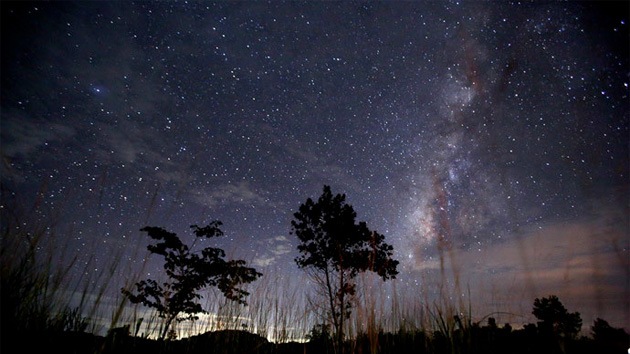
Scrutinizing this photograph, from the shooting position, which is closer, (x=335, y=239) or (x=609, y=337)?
(x=609, y=337)

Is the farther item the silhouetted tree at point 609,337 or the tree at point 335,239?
the tree at point 335,239

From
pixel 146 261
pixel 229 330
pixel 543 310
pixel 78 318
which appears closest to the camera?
pixel 78 318

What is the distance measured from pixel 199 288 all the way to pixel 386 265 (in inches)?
266

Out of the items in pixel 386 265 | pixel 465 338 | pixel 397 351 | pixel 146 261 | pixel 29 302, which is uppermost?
pixel 386 265

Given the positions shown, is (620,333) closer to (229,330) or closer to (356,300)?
(356,300)

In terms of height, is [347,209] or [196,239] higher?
[347,209]

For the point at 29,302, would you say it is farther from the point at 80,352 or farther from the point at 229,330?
the point at 229,330

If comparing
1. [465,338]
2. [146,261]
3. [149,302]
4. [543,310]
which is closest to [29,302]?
[146,261]

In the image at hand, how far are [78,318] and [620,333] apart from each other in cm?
648

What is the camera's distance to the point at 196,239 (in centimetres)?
736

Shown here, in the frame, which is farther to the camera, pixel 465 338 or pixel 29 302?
pixel 465 338

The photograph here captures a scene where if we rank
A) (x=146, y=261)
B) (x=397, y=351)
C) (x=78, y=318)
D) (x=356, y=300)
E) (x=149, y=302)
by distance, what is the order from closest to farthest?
(x=78, y=318) < (x=146, y=261) < (x=356, y=300) < (x=397, y=351) < (x=149, y=302)

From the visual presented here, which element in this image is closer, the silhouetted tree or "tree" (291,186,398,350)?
the silhouetted tree

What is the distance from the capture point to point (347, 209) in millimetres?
10562
